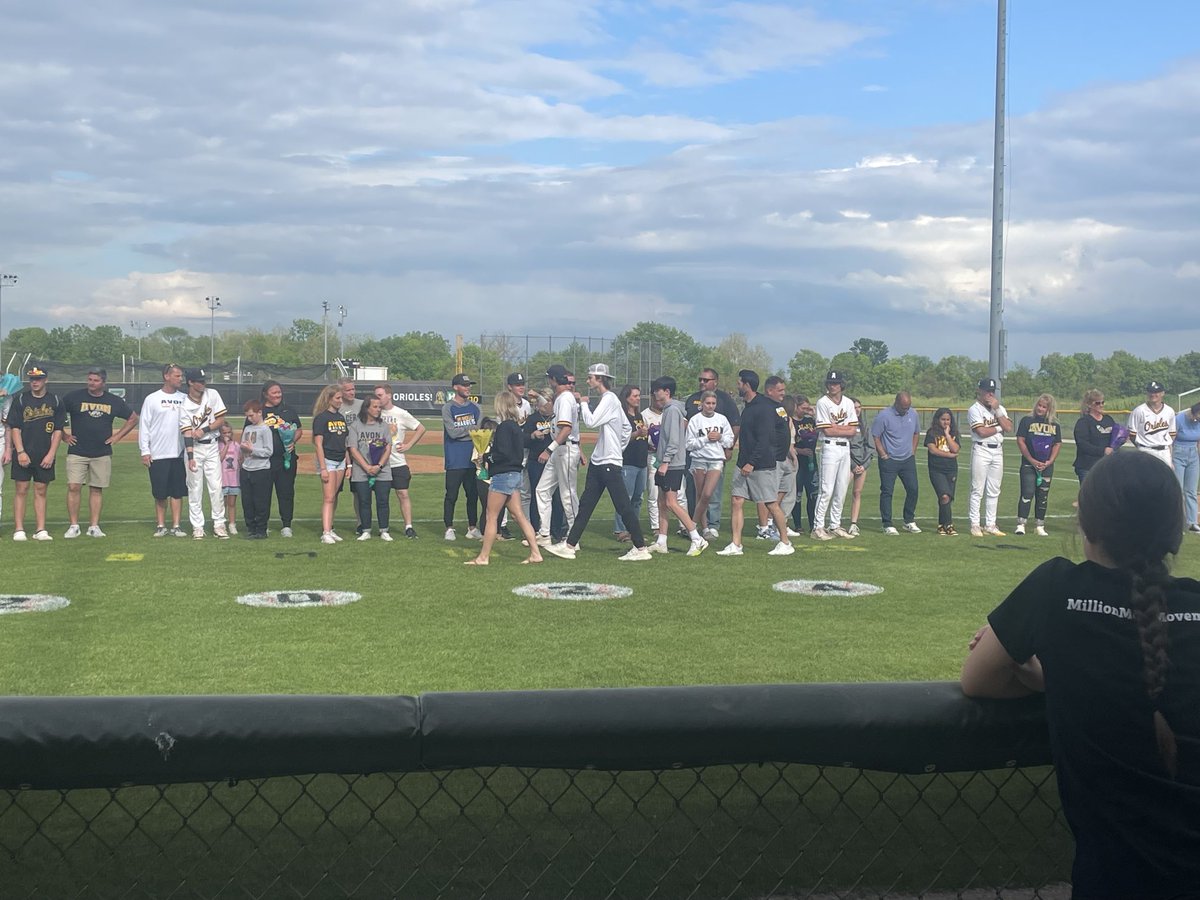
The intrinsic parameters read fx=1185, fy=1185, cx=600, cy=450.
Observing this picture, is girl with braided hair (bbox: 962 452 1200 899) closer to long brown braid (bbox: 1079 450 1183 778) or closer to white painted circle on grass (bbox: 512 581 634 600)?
long brown braid (bbox: 1079 450 1183 778)

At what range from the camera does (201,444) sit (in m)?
14.2

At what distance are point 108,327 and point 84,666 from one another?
12770 cm

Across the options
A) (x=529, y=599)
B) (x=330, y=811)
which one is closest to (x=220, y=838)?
(x=330, y=811)

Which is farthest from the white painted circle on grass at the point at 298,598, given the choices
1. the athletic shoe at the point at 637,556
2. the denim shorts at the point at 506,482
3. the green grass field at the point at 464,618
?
the athletic shoe at the point at 637,556

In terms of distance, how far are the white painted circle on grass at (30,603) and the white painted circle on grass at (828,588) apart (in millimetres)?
6234

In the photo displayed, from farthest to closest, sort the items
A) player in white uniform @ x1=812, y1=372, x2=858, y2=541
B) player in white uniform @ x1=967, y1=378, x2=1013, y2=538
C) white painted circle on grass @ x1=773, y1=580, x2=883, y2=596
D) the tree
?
the tree < player in white uniform @ x1=967, y1=378, x2=1013, y2=538 < player in white uniform @ x1=812, y1=372, x2=858, y2=541 < white painted circle on grass @ x1=773, y1=580, x2=883, y2=596

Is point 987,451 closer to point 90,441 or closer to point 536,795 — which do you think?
point 90,441

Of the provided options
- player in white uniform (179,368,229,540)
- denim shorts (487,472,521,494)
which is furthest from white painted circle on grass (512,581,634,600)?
player in white uniform (179,368,229,540)

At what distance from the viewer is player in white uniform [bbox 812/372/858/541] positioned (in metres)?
14.7

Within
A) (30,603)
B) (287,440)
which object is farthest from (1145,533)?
(287,440)

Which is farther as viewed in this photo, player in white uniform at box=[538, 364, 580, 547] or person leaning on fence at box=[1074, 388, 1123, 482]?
person leaning on fence at box=[1074, 388, 1123, 482]

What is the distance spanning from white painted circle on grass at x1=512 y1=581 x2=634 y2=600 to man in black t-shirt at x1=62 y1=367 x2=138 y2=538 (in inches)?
237

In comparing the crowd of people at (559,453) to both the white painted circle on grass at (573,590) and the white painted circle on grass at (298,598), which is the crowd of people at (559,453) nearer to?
the white painted circle on grass at (573,590)

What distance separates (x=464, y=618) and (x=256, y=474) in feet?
18.8
